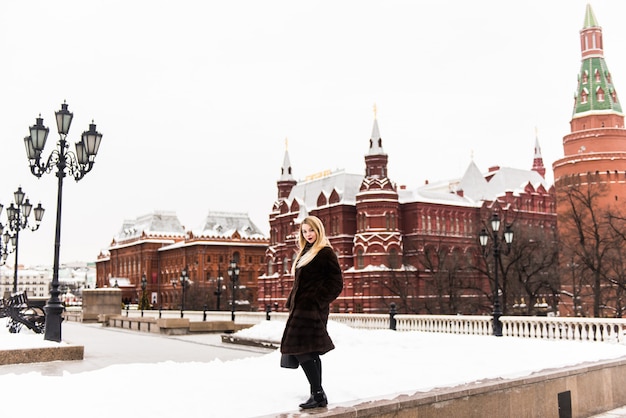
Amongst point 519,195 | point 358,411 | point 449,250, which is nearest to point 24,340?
point 358,411

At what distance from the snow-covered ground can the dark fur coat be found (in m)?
0.63

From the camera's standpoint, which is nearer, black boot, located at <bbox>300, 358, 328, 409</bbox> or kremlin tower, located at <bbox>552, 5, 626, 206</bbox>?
black boot, located at <bbox>300, 358, 328, 409</bbox>

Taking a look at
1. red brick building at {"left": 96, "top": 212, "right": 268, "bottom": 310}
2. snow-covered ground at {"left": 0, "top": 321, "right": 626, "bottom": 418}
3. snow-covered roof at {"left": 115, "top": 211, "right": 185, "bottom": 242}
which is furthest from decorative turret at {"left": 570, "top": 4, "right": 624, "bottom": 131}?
snow-covered roof at {"left": 115, "top": 211, "right": 185, "bottom": 242}

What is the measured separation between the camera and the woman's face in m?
6.28

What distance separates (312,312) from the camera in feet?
19.9

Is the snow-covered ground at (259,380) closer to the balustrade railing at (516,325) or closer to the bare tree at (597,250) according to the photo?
the balustrade railing at (516,325)

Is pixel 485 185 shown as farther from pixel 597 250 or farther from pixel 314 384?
pixel 314 384

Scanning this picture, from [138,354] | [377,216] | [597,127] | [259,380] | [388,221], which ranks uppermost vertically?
[597,127]

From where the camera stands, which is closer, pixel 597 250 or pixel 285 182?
pixel 597 250

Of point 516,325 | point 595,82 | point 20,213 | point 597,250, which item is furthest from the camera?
point 595,82

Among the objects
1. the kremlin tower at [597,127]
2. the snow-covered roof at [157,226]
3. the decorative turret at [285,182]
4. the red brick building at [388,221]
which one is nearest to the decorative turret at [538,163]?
the red brick building at [388,221]

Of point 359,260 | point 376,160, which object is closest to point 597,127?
point 376,160

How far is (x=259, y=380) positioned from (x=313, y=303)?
1.57 metres

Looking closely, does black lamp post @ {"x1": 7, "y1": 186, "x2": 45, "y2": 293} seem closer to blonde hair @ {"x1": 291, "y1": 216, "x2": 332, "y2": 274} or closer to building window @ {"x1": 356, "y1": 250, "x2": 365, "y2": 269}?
blonde hair @ {"x1": 291, "y1": 216, "x2": 332, "y2": 274}
